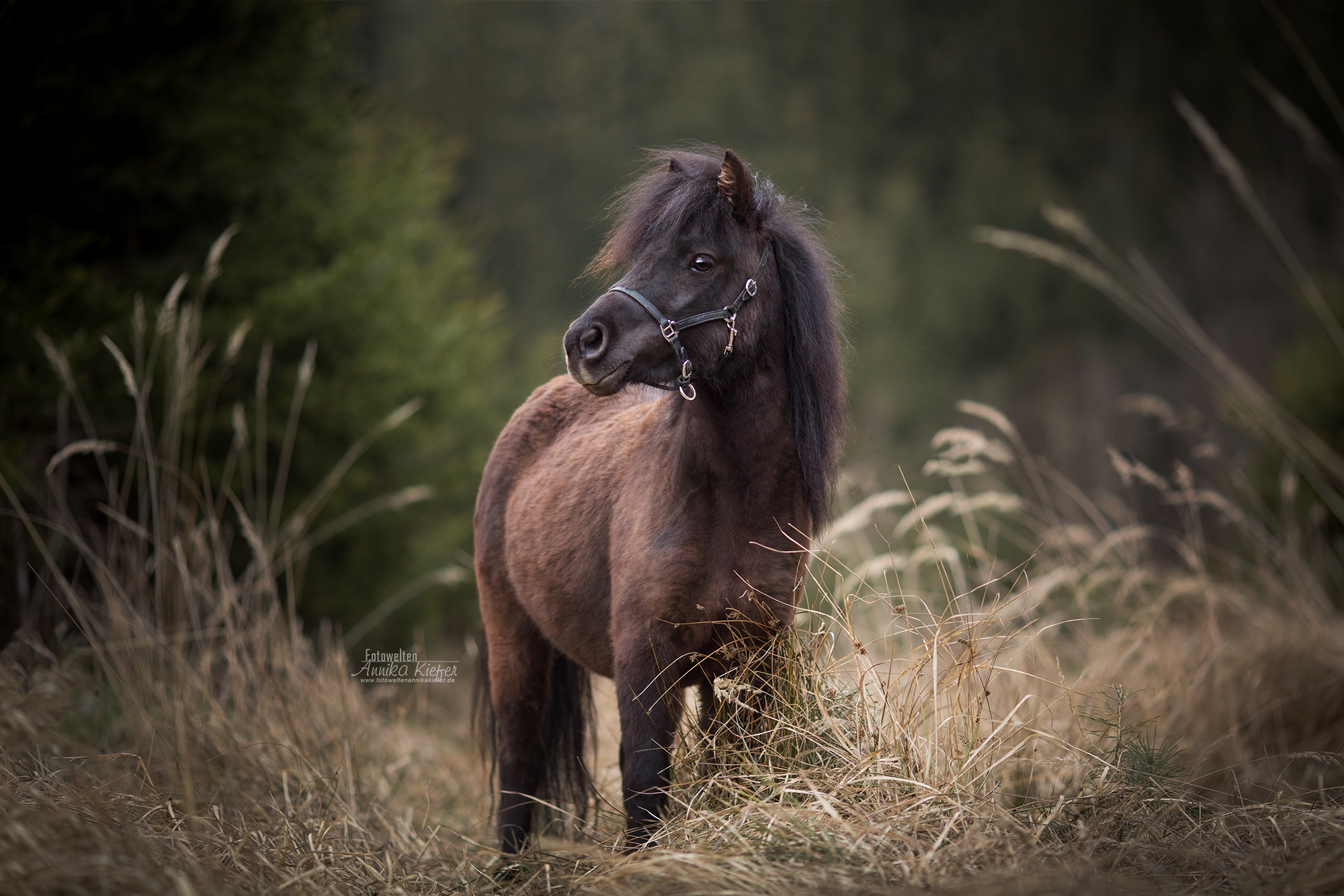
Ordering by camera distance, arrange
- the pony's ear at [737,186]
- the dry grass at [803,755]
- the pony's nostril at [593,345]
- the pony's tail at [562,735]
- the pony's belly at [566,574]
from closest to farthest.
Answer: the dry grass at [803,755]
the pony's nostril at [593,345]
the pony's ear at [737,186]
the pony's belly at [566,574]
the pony's tail at [562,735]

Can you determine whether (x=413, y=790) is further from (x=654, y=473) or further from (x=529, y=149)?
(x=529, y=149)

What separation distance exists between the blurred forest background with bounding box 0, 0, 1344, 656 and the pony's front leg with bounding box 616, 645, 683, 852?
3.22 metres

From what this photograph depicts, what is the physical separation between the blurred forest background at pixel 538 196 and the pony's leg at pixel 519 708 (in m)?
2.25

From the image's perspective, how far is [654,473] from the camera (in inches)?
108

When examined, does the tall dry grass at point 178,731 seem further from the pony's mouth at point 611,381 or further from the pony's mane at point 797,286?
the pony's mane at point 797,286

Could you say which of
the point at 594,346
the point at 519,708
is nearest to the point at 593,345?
the point at 594,346

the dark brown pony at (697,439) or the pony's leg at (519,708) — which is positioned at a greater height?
the dark brown pony at (697,439)

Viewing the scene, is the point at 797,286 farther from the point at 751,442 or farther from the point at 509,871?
the point at 509,871

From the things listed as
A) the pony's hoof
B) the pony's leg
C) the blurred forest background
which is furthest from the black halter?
the blurred forest background

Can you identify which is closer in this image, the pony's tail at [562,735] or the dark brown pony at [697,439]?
the dark brown pony at [697,439]

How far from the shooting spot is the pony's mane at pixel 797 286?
264cm

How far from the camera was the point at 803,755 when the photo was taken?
2.54 meters

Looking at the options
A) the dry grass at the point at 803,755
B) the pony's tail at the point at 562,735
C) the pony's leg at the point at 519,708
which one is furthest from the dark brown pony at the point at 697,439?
the pony's tail at the point at 562,735

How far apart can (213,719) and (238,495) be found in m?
3.11
